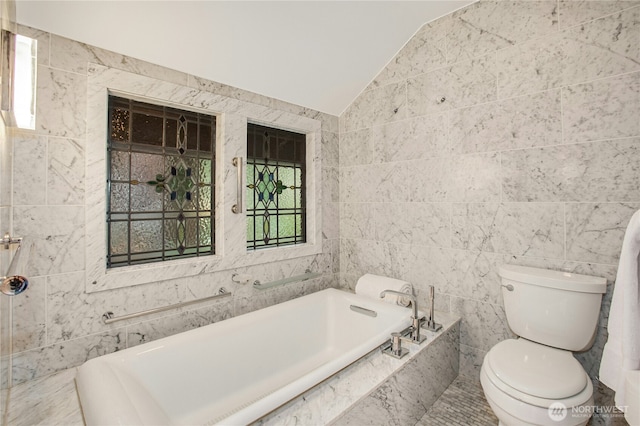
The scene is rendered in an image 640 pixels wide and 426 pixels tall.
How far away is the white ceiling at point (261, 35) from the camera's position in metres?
1.51

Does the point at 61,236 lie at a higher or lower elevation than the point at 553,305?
higher

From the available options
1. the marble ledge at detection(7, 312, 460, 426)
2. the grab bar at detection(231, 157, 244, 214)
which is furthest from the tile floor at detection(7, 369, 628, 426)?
the grab bar at detection(231, 157, 244, 214)

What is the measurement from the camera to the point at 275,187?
8.39ft

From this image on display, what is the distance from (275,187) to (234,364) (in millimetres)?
1369

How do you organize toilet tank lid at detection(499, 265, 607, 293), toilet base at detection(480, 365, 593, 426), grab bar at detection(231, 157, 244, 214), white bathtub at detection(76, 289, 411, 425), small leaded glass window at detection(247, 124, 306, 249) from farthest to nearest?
small leaded glass window at detection(247, 124, 306, 249) < grab bar at detection(231, 157, 244, 214) < toilet tank lid at detection(499, 265, 607, 293) < toilet base at detection(480, 365, 593, 426) < white bathtub at detection(76, 289, 411, 425)

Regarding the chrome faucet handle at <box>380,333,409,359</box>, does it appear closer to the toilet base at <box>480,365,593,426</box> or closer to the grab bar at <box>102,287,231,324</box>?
the toilet base at <box>480,365,593,426</box>

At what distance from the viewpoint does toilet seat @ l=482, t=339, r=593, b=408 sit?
4.17 feet

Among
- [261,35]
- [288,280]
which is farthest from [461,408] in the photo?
[261,35]

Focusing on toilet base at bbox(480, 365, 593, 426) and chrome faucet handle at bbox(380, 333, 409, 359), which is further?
chrome faucet handle at bbox(380, 333, 409, 359)

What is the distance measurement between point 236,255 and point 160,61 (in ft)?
4.29

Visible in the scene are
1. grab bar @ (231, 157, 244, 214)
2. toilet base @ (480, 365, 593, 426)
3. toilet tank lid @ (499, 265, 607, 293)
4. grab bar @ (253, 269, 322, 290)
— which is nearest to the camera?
toilet base @ (480, 365, 593, 426)

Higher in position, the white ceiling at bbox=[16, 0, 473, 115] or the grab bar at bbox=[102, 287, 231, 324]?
the white ceiling at bbox=[16, 0, 473, 115]

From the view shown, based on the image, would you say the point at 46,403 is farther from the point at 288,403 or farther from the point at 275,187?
the point at 275,187

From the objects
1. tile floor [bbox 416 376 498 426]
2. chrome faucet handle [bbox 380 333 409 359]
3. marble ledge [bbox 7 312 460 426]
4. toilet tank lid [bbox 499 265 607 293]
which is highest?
toilet tank lid [bbox 499 265 607 293]
